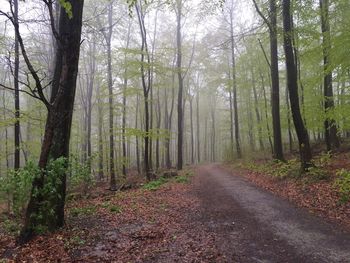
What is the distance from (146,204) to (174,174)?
312 inches

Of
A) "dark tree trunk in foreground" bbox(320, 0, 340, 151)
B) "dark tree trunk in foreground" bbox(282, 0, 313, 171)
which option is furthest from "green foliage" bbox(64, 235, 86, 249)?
"dark tree trunk in foreground" bbox(320, 0, 340, 151)

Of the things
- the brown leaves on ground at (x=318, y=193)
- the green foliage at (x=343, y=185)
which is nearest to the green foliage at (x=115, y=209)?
the brown leaves on ground at (x=318, y=193)

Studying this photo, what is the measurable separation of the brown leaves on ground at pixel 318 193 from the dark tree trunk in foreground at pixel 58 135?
6.20 meters

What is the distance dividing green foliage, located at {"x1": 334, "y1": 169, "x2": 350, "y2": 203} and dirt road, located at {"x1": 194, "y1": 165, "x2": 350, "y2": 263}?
1125mm

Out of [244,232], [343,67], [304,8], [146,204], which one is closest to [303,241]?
[244,232]

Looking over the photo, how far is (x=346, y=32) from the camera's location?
10.1 m

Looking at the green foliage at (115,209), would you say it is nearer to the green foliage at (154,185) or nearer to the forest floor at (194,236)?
the forest floor at (194,236)

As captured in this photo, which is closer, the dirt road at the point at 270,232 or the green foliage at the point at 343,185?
the dirt road at the point at 270,232

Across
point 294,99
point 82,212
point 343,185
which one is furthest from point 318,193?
point 82,212

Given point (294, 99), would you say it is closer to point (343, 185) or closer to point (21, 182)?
point (343, 185)

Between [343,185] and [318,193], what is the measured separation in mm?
766

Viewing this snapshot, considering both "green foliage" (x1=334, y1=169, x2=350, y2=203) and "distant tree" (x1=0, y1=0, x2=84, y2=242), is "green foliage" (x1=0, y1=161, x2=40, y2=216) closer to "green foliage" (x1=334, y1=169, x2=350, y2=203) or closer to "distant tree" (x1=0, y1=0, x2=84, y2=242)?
"distant tree" (x1=0, y1=0, x2=84, y2=242)

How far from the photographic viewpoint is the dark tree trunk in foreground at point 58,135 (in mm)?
5910

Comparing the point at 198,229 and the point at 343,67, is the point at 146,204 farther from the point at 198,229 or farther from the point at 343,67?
the point at 343,67
